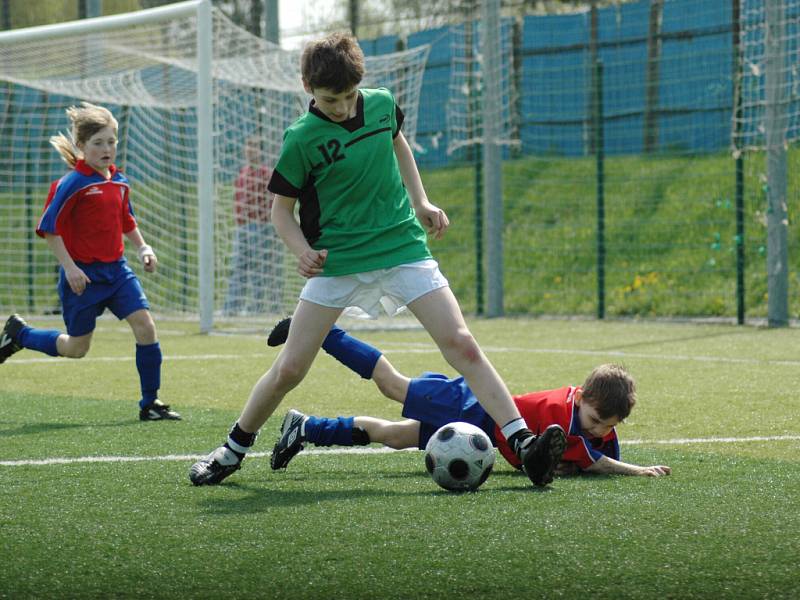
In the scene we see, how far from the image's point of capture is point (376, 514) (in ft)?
13.4

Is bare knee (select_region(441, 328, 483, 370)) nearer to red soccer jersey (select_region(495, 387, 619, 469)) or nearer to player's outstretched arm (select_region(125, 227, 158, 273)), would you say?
red soccer jersey (select_region(495, 387, 619, 469))

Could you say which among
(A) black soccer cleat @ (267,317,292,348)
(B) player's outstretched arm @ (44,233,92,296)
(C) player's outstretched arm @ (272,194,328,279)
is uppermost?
(C) player's outstretched arm @ (272,194,328,279)

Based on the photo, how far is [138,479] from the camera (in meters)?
4.80

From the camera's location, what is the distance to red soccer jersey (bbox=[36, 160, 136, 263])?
22.6 ft

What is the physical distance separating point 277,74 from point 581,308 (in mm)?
4657

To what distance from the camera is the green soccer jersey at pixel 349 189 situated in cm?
466

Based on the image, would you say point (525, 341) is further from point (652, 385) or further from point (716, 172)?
point (716, 172)

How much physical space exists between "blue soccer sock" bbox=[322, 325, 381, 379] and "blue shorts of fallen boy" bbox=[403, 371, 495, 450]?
35 cm

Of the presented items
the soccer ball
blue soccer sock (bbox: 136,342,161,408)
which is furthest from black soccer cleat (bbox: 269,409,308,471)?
blue soccer sock (bbox: 136,342,161,408)

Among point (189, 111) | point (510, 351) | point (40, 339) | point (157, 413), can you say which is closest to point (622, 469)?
point (157, 413)

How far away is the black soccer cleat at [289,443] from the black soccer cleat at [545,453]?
3.37 feet

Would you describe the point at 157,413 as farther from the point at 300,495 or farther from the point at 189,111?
the point at 189,111

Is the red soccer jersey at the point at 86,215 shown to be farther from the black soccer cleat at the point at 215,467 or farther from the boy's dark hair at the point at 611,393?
the boy's dark hair at the point at 611,393

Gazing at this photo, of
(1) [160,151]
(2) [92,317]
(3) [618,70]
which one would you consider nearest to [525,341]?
(2) [92,317]
